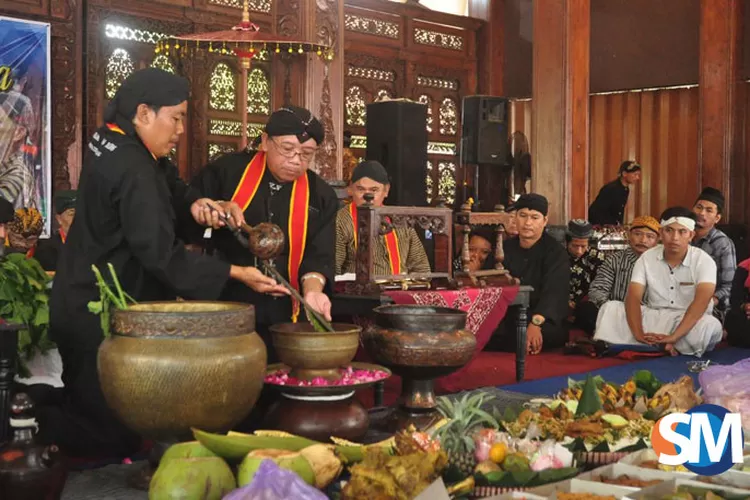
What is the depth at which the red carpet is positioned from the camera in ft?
15.3

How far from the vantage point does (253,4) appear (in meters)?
8.74

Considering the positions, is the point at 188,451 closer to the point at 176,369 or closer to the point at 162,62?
the point at 176,369

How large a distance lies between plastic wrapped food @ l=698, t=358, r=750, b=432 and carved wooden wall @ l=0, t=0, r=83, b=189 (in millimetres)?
5700

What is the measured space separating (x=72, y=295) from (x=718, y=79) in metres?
7.95

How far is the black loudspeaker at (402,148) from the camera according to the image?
19.0ft

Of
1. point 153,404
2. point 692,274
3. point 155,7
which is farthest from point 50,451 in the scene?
point 155,7

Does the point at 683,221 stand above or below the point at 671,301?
above

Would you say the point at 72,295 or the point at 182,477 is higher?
the point at 72,295

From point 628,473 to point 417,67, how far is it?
353 inches

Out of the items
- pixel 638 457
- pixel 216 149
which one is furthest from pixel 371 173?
pixel 216 149

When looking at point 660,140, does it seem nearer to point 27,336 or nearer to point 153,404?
point 27,336

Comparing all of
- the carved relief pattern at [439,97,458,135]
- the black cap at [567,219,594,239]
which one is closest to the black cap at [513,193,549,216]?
the black cap at [567,219,594,239]

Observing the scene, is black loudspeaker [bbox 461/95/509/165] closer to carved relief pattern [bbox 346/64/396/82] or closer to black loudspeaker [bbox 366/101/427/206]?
carved relief pattern [bbox 346/64/396/82]

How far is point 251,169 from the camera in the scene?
3.32 meters
